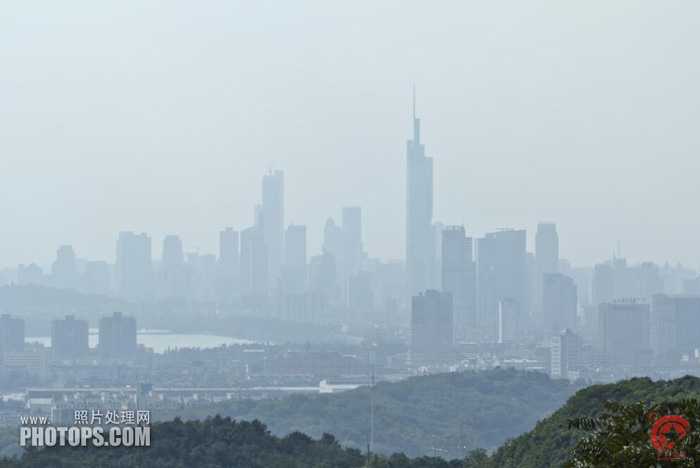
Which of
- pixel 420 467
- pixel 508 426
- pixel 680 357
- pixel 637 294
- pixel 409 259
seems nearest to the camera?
pixel 420 467

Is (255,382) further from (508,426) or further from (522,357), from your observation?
(508,426)

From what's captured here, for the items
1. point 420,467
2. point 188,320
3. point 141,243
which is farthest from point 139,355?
point 420,467

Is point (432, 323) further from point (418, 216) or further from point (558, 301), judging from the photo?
point (418, 216)

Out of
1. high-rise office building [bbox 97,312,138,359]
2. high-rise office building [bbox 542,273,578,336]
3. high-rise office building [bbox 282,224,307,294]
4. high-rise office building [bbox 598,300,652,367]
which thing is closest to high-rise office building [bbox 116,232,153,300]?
high-rise office building [bbox 282,224,307,294]

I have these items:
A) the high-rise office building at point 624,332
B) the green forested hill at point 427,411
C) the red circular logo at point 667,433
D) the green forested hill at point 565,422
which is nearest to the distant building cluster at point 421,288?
the high-rise office building at point 624,332

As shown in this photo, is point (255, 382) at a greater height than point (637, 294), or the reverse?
point (637, 294)

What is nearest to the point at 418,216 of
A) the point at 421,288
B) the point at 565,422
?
the point at 421,288
